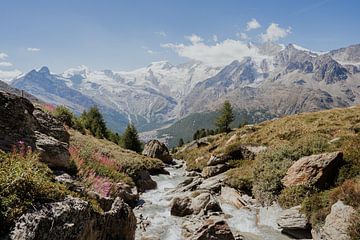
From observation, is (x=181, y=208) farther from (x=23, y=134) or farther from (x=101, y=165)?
(x=23, y=134)

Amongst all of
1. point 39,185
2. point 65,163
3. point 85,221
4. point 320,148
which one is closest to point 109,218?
point 85,221

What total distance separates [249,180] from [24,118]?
20009mm

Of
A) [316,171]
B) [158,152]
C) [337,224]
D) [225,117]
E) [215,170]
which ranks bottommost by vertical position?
[158,152]

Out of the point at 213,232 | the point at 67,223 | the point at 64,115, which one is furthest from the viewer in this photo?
the point at 64,115

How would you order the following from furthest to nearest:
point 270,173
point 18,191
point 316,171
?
1. point 270,173
2. point 316,171
3. point 18,191

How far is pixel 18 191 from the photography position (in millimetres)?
8344

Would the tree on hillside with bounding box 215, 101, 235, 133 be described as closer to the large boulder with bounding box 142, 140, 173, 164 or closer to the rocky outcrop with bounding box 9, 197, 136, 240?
the large boulder with bounding box 142, 140, 173, 164

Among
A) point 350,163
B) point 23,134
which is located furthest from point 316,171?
point 23,134

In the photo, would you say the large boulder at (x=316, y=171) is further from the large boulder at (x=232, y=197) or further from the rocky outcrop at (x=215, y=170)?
the rocky outcrop at (x=215, y=170)

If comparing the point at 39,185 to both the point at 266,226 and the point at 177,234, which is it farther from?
the point at 266,226

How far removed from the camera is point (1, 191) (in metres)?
8.05

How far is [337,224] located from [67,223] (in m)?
13.0

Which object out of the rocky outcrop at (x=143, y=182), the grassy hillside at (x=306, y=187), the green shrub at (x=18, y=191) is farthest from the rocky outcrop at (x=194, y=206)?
the green shrub at (x=18, y=191)

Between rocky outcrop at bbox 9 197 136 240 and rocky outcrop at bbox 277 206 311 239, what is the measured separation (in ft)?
36.3
